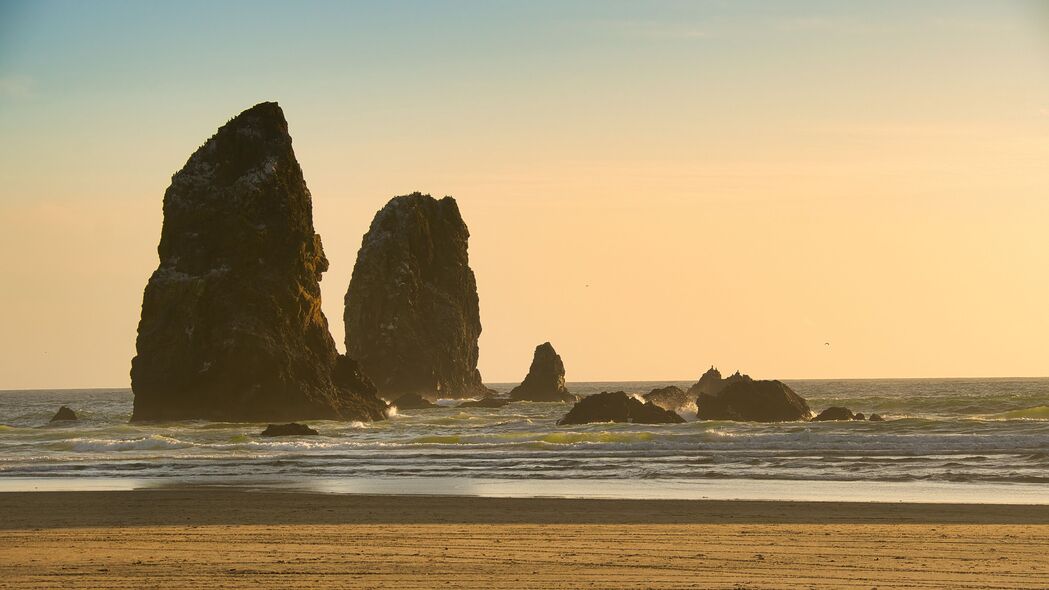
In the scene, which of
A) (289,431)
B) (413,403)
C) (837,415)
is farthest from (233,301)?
(413,403)

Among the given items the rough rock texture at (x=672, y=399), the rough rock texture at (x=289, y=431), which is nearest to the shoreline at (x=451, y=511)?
the rough rock texture at (x=289, y=431)

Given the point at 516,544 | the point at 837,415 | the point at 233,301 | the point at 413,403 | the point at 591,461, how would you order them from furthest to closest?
the point at 413,403 < the point at 233,301 < the point at 837,415 < the point at 591,461 < the point at 516,544

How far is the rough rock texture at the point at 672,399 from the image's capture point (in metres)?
82.4

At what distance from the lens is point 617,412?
61.3 m

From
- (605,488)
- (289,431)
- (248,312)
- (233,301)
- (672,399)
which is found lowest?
(605,488)

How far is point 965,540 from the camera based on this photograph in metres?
16.6

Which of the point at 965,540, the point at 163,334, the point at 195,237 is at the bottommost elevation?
the point at 965,540

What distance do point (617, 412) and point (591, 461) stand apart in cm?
2648

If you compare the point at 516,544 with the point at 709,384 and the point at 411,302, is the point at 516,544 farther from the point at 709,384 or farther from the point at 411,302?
the point at 411,302

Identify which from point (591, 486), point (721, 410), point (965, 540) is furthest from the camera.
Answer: point (721, 410)

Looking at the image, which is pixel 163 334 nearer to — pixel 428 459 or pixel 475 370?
pixel 428 459

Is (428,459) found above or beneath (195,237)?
beneath

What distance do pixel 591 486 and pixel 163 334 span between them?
49.4 m

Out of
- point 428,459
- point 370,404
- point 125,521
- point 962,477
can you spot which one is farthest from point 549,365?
point 125,521
